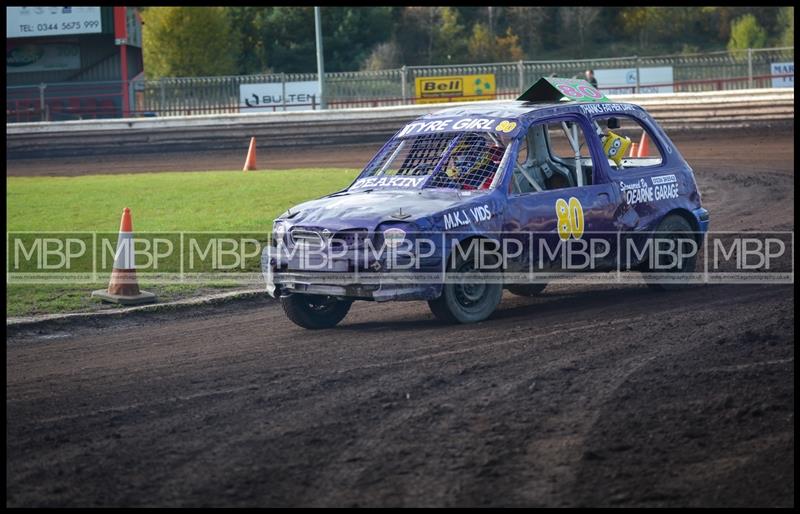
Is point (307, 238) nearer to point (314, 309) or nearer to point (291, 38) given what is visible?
point (314, 309)

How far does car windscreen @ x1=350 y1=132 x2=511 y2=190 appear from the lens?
29.5 ft

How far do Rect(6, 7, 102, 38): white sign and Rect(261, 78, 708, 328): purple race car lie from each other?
3755 cm

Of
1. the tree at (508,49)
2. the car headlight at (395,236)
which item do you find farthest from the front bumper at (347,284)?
the tree at (508,49)

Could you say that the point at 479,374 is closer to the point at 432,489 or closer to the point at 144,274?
the point at 432,489

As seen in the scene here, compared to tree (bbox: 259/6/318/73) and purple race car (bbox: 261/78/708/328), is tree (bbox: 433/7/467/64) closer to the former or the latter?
tree (bbox: 259/6/318/73)

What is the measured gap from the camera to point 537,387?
21.2ft

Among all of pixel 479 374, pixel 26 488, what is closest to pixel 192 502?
pixel 26 488

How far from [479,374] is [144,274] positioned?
5756mm

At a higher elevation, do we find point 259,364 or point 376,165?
point 376,165

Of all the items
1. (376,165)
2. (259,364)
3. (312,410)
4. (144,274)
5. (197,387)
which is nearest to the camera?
(312,410)

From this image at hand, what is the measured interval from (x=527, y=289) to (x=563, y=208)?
54.2 inches

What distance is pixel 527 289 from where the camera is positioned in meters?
10.3

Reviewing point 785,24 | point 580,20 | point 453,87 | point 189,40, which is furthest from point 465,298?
point 785,24

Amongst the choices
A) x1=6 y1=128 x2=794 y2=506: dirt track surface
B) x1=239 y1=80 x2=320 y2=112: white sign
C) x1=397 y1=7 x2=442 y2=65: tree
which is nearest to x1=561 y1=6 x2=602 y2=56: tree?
x1=397 y1=7 x2=442 y2=65: tree
